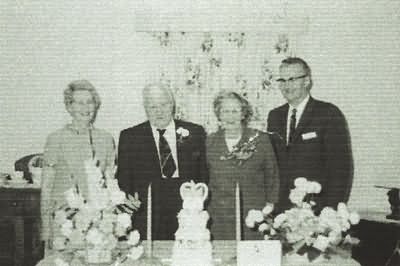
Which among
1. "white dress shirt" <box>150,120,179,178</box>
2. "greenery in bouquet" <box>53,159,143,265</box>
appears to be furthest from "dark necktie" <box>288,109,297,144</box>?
"greenery in bouquet" <box>53,159,143,265</box>

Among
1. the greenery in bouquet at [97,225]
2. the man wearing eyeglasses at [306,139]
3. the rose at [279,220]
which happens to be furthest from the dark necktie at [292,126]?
the greenery in bouquet at [97,225]

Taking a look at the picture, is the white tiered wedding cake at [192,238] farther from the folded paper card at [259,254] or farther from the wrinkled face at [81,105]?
the wrinkled face at [81,105]

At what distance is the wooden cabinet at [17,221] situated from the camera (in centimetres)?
350

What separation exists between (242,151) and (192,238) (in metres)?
0.94

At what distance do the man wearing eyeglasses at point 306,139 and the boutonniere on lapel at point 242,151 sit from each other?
0.35 meters

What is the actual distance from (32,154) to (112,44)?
0.91 m

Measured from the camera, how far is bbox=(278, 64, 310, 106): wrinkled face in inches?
129

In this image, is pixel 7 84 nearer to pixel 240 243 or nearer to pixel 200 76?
pixel 200 76

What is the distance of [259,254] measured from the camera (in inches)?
77.8

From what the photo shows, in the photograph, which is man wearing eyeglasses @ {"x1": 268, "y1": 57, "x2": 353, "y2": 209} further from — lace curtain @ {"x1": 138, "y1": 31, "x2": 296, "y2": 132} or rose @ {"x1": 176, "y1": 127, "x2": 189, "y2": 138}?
rose @ {"x1": 176, "y1": 127, "x2": 189, "y2": 138}

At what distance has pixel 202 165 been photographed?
3.01 metres

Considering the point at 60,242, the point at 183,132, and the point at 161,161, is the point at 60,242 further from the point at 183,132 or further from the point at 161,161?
the point at 183,132

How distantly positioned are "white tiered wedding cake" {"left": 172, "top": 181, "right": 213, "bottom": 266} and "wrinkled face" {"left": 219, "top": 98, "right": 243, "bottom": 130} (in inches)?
34.9

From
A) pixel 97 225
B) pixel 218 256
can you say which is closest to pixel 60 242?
pixel 97 225
